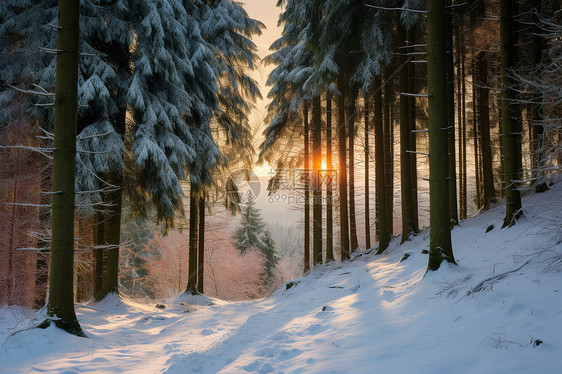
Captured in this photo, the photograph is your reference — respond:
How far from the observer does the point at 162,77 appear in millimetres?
11609

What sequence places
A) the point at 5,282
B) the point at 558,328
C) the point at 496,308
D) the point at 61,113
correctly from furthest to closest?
1. the point at 5,282
2. the point at 61,113
3. the point at 496,308
4. the point at 558,328

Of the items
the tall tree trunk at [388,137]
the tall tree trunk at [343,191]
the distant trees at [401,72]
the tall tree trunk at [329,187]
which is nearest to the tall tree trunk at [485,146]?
the distant trees at [401,72]

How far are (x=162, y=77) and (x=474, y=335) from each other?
37.3 feet

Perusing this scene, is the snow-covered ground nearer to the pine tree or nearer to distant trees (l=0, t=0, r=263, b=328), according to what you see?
distant trees (l=0, t=0, r=263, b=328)

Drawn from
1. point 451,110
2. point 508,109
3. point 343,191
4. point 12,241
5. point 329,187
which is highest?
point 451,110

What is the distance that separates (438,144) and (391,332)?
371cm

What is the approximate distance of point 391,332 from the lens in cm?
470

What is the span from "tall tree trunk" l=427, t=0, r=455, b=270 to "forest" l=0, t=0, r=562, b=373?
0.03 metres

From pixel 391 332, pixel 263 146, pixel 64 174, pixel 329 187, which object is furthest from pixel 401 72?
pixel 64 174

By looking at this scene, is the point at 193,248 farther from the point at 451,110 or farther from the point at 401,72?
the point at 451,110

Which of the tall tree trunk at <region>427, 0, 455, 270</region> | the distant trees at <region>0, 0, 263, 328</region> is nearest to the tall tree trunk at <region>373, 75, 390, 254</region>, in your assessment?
the tall tree trunk at <region>427, 0, 455, 270</region>

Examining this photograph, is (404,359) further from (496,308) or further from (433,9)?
(433,9)

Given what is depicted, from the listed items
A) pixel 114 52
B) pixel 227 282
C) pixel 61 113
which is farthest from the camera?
pixel 227 282

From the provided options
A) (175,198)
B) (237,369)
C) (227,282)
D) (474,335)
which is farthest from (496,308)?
(227,282)
